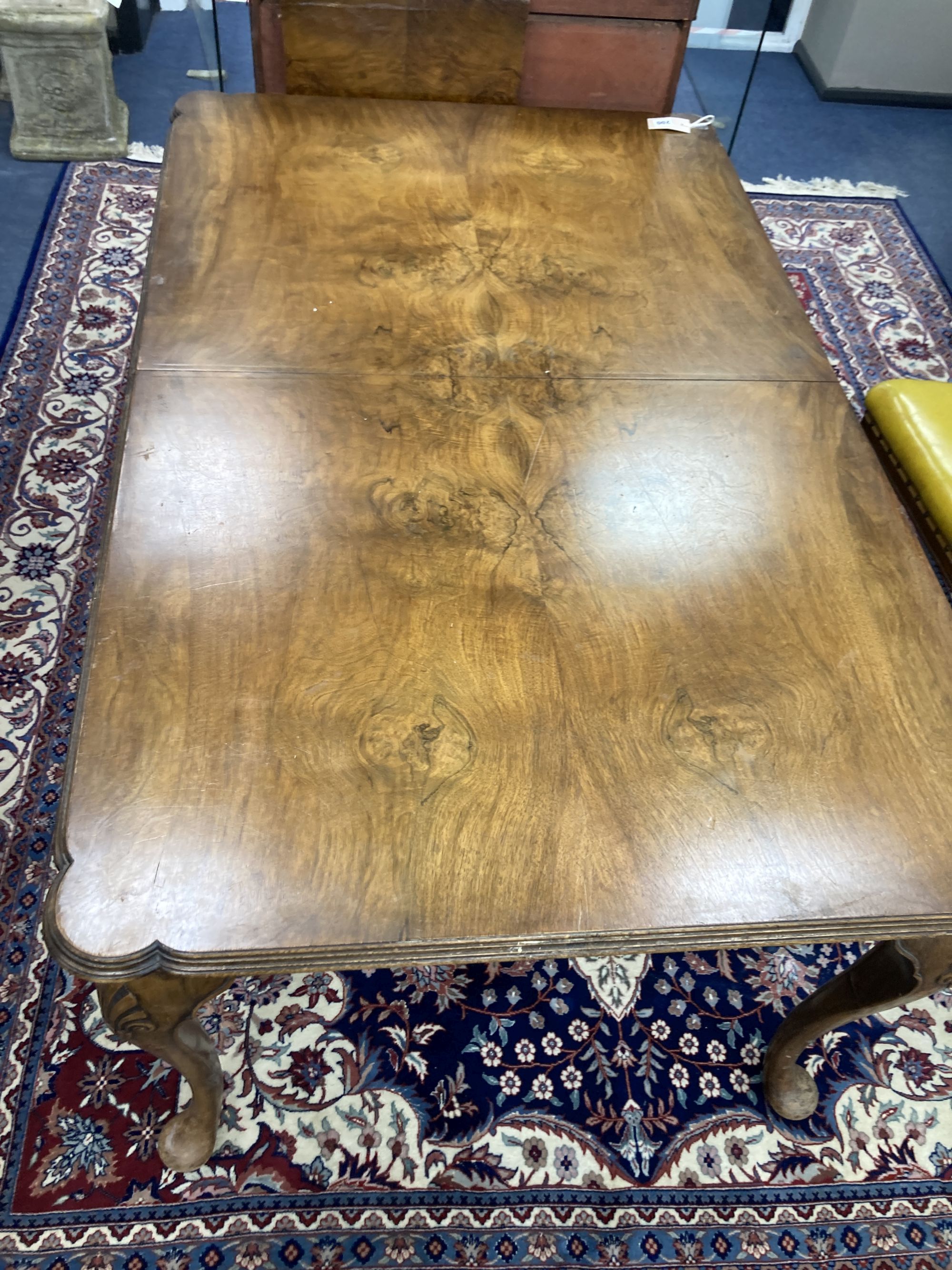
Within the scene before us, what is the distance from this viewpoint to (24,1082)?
136cm

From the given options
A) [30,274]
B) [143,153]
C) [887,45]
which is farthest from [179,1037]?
[887,45]

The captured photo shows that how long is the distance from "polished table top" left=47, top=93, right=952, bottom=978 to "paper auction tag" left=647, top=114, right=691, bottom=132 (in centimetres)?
33

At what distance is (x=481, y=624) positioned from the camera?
43.8 inches

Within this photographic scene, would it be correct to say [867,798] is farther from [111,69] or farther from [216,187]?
[111,69]

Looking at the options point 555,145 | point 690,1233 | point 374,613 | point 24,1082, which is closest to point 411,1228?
point 690,1233

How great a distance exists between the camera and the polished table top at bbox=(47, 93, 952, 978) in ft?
2.96

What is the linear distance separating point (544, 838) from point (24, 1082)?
94 centimetres

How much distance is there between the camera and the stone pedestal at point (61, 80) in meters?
2.69

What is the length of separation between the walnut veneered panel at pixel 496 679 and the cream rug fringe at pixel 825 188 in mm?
2144

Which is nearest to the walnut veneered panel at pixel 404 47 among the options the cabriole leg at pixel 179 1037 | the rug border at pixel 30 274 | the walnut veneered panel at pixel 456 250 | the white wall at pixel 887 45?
the walnut veneered panel at pixel 456 250

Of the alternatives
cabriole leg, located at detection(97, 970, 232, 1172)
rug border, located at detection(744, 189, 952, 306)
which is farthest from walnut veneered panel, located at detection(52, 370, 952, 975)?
rug border, located at detection(744, 189, 952, 306)

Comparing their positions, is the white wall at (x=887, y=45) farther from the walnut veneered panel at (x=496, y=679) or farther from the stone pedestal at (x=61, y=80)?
the walnut veneered panel at (x=496, y=679)

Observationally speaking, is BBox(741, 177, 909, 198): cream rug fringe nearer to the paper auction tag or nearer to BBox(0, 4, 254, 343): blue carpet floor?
the paper auction tag

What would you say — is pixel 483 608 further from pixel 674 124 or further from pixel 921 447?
pixel 674 124
